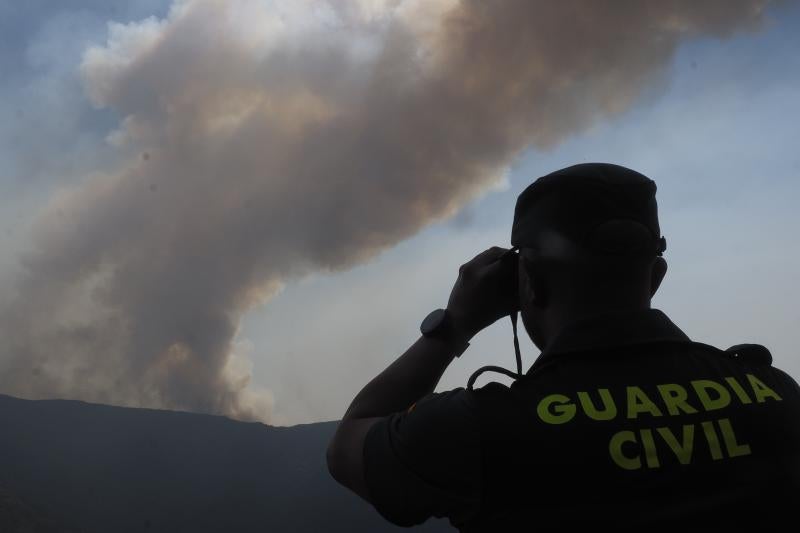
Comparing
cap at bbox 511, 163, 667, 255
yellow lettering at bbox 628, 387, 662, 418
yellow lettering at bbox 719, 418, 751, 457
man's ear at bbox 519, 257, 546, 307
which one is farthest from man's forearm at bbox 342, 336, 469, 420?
yellow lettering at bbox 719, 418, 751, 457

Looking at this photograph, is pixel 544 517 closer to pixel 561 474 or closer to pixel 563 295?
pixel 561 474

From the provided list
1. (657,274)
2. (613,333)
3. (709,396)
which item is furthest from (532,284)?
(709,396)

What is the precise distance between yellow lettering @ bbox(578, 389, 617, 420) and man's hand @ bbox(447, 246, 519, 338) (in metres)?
0.63

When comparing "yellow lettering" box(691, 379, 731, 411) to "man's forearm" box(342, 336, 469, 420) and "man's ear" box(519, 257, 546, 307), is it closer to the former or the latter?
"man's ear" box(519, 257, 546, 307)

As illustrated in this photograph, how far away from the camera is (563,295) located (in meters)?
2.23

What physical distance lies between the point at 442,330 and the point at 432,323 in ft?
0.17

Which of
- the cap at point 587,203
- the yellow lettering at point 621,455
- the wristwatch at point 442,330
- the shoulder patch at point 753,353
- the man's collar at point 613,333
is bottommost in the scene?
the yellow lettering at point 621,455

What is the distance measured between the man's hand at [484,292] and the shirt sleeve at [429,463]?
1.85 feet

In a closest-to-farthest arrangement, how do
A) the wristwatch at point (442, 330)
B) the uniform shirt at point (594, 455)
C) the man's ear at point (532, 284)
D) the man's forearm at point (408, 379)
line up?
the uniform shirt at point (594, 455), the man's forearm at point (408, 379), the man's ear at point (532, 284), the wristwatch at point (442, 330)

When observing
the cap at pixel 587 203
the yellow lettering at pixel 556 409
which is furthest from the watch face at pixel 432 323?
the yellow lettering at pixel 556 409

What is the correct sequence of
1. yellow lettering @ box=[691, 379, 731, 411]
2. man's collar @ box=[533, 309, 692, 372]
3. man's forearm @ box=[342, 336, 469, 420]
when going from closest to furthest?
yellow lettering @ box=[691, 379, 731, 411]
man's collar @ box=[533, 309, 692, 372]
man's forearm @ box=[342, 336, 469, 420]

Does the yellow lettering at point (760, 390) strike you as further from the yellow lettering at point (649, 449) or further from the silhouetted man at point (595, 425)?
the yellow lettering at point (649, 449)

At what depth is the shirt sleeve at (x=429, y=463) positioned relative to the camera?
1.79 metres

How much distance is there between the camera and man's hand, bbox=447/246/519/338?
2402 millimetres
